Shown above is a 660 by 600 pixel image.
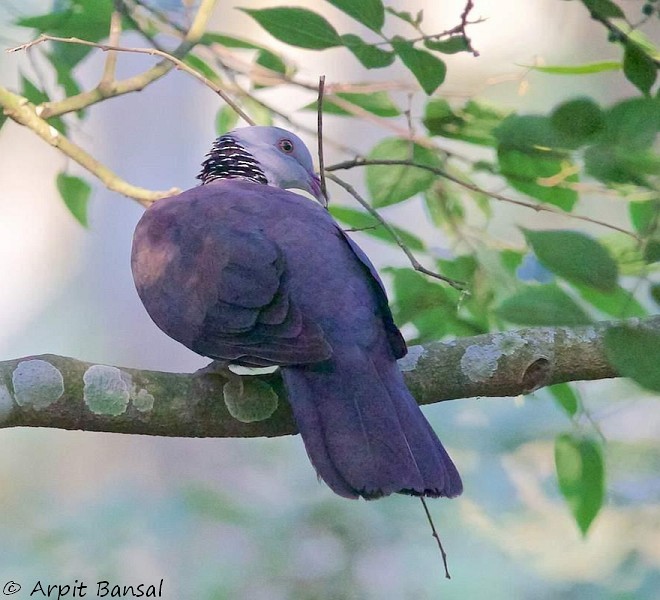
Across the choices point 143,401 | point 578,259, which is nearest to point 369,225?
Result: point 143,401

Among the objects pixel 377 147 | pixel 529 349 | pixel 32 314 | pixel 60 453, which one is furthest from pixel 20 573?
pixel 529 349

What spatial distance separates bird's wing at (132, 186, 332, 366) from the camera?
90cm

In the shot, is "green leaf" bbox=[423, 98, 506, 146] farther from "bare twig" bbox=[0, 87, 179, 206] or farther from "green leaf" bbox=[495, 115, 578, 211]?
"bare twig" bbox=[0, 87, 179, 206]

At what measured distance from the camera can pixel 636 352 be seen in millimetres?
649

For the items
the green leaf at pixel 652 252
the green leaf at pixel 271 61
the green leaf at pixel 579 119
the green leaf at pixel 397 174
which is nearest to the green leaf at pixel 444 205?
the green leaf at pixel 397 174

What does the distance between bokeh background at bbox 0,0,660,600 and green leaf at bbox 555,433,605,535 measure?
1.83 feet

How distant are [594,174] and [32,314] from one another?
1289 mm

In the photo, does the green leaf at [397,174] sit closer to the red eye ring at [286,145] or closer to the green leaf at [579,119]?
the red eye ring at [286,145]

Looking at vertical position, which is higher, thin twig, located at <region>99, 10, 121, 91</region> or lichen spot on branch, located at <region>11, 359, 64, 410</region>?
thin twig, located at <region>99, 10, 121, 91</region>

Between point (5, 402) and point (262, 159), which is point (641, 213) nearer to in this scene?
point (262, 159)

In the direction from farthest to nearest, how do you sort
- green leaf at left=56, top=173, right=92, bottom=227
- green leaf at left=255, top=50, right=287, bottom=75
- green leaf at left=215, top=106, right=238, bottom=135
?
green leaf at left=215, top=106, right=238, bottom=135
green leaf at left=56, top=173, right=92, bottom=227
green leaf at left=255, top=50, right=287, bottom=75

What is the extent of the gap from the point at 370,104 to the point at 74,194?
1.69 feet

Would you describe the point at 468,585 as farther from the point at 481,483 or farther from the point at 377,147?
the point at 377,147

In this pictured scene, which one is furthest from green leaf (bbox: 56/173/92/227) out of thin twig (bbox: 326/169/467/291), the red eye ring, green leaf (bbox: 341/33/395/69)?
green leaf (bbox: 341/33/395/69)
